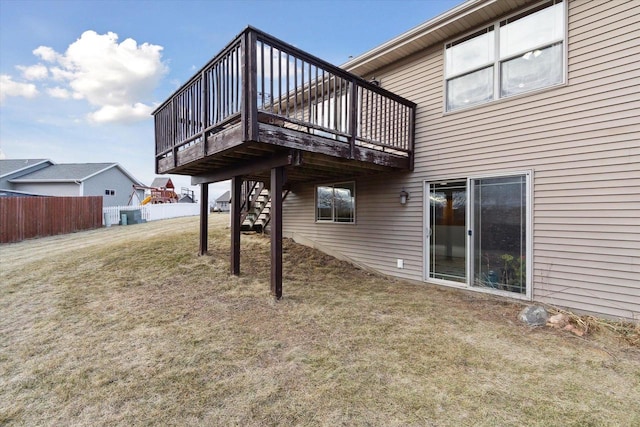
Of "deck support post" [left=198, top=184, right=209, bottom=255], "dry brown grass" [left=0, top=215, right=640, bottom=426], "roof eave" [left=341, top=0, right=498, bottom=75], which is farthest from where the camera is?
"deck support post" [left=198, top=184, right=209, bottom=255]

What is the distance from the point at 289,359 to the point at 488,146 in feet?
14.8

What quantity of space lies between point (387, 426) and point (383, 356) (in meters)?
1.02

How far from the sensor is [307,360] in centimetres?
304

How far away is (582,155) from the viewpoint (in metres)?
4.15

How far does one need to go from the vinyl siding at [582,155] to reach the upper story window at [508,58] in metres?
0.16

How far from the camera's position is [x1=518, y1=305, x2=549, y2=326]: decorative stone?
3.93 meters

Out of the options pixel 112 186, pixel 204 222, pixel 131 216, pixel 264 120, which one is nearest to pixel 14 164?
pixel 112 186

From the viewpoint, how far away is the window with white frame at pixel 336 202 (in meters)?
7.41

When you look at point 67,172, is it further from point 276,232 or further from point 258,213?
point 276,232

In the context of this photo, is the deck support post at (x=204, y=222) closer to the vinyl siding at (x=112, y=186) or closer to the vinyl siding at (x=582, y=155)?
the vinyl siding at (x=582, y=155)

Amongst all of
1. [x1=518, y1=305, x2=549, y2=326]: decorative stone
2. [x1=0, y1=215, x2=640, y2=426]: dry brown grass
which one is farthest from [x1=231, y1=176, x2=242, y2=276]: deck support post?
[x1=518, y1=305, x2=549, y2=326]: decorative stone

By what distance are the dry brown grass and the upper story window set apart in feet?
11.3

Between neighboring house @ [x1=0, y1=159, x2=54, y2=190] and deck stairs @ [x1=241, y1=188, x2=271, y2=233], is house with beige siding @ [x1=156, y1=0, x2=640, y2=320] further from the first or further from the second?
neighboring house @ [x1=0, y1=159, x2=54, y2=190]

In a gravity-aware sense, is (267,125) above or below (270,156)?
above
